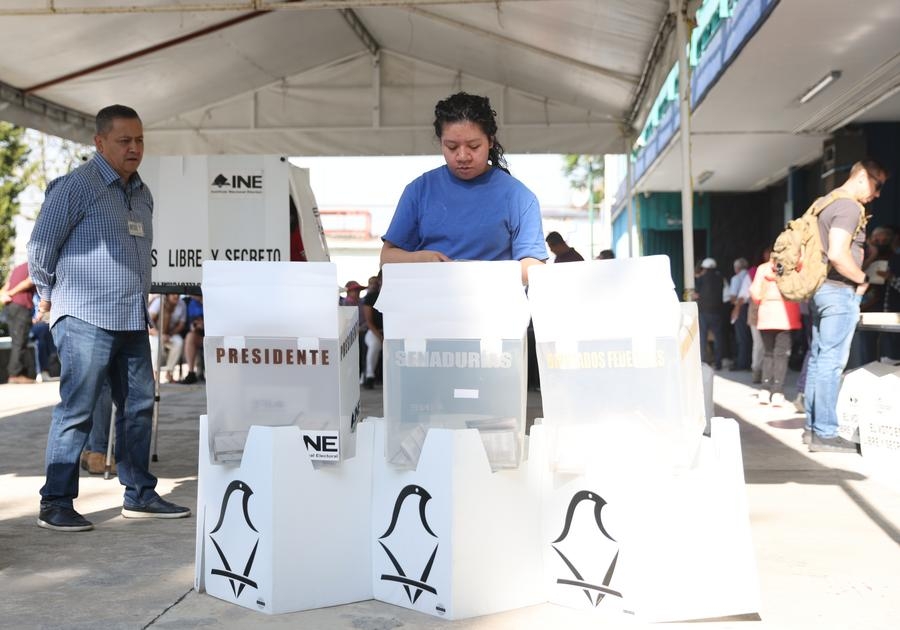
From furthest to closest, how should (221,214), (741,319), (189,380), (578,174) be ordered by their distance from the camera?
(578,174) → (741,319) → (189,380) → (221,214)

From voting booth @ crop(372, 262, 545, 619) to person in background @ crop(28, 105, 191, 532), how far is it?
1783mm

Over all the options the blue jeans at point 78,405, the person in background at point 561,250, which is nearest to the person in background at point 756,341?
the person in background at point 561,250

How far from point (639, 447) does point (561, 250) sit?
20.5ft

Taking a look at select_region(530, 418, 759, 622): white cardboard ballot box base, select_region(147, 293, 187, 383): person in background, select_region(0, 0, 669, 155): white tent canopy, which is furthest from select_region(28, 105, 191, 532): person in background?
select_region(147, 293, 187, 383): person in background

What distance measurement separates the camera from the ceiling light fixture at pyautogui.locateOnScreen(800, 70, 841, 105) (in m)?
9.83

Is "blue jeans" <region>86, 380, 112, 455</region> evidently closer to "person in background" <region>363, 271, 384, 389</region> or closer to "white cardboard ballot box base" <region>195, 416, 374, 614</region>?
"white cardboard ballot box base" <region>195, 416, 374, 614</region>

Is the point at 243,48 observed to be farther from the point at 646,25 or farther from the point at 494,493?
the point at 494,493

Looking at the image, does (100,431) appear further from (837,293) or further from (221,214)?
(837,293)

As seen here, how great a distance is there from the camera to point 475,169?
348 cm

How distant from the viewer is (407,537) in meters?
3.12

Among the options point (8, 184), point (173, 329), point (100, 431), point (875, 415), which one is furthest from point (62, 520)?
point (8, 184)

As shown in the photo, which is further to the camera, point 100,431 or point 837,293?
point 837,293

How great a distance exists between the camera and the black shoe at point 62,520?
4.27m

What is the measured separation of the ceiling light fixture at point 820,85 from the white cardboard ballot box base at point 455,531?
800cm
